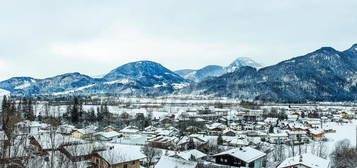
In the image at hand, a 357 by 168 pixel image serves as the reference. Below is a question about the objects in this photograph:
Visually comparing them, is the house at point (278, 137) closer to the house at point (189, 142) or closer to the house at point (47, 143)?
the house at point (189, 142)

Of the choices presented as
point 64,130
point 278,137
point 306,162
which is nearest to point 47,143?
point 306,162

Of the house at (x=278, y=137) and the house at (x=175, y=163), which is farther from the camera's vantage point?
the house at (x=278, y=137)

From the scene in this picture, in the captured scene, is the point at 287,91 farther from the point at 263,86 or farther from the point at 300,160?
the point at 300,160

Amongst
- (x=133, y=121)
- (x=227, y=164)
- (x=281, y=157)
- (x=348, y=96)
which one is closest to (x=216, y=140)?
(x=281, y=157)

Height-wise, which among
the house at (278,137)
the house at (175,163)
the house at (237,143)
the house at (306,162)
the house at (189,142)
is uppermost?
the house at (175,163)

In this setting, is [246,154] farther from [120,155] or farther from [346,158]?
[120,155]

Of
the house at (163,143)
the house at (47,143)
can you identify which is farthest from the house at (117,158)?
the house at (163,143)
